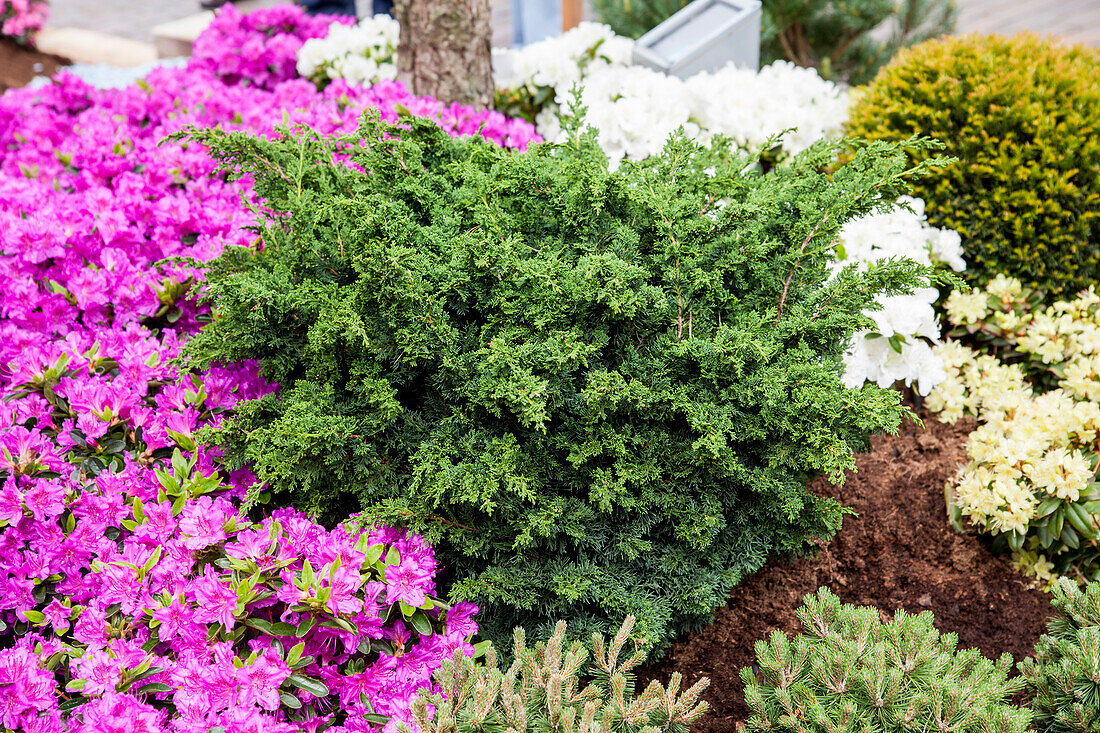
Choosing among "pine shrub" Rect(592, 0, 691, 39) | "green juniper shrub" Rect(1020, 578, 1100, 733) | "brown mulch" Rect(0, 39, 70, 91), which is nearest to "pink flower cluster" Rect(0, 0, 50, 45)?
"brown mulch" Rect(0, 39, 70, 91)

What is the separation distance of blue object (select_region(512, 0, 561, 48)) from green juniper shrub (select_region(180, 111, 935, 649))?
192 inches

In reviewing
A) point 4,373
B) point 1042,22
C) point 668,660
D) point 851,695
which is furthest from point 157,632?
point 1042,22

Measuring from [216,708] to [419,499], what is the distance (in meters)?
0.61

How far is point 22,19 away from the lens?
24.9 ft

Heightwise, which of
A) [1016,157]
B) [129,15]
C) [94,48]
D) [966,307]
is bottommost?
[966,307]

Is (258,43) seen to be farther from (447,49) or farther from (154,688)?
(154,688)

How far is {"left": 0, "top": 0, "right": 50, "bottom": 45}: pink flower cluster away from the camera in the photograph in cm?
756

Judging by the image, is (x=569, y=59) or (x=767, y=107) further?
(x=569, y=59)

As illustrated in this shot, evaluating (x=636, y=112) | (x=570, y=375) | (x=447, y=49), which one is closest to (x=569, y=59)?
(x=447, y=49)

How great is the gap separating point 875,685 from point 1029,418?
1.42 m

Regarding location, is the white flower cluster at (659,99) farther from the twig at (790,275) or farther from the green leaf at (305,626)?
the green leaf at (305,626)

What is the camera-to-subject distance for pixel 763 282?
207cm

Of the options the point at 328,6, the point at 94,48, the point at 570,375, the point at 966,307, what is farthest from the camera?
the point at 94,48

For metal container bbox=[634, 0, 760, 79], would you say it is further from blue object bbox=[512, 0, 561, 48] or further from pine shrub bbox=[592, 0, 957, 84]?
blue object bbox=[512, 0, 561, 48]
